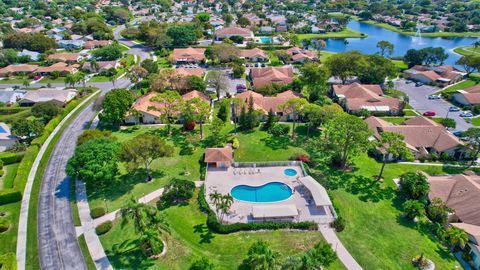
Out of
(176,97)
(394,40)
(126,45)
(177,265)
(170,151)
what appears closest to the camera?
(177,265)

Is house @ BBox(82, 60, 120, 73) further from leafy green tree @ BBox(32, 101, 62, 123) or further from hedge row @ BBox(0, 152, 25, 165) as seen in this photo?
hedge row @ BBox(0, 152, 25, 165)

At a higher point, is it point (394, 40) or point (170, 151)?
point (170, 151)

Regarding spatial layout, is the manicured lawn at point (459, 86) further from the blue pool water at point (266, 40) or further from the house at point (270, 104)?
the blue pool water at point (266, 40)

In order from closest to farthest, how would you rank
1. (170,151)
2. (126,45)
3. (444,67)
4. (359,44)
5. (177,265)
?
(177,265)
(170,151)
(444,67)
(126,45)
(359,44)

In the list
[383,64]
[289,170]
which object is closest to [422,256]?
[289,170]

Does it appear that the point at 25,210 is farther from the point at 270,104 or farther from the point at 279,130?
the point at 270,104

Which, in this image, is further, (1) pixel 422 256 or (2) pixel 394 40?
(2) pixel 394 40

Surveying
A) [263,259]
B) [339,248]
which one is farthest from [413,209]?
[263,259]

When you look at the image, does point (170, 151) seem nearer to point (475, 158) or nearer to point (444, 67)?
point (475, 158)
